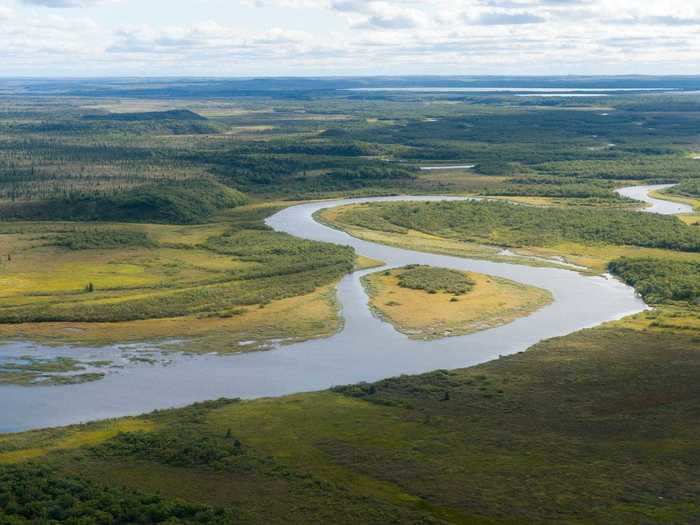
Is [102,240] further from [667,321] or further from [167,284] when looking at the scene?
[667,321]

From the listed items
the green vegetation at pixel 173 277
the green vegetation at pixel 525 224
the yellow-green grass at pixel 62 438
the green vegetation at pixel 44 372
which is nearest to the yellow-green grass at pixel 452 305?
the green vegetation at pixel 173 277

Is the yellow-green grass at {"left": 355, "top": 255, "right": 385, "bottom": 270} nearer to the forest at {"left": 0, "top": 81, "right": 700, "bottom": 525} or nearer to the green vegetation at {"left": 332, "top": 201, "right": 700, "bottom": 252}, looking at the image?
the forest at {"left": 0, "top": 81, "right": 700, "bottom": 525}

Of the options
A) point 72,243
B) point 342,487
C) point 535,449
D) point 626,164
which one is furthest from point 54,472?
point 626,164

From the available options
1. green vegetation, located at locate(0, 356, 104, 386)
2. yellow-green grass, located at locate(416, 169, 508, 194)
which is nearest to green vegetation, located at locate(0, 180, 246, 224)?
yellow-green grass, located at locate(416, 169, 508, 194)

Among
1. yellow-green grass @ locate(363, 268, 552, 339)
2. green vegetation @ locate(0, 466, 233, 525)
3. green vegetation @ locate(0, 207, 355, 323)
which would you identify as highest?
green vegetation @ locate(0, 466, 233, 525)

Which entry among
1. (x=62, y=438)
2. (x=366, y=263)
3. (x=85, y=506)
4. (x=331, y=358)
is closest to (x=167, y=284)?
(x=366, y=263)

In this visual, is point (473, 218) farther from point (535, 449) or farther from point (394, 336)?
point (535, 449)
